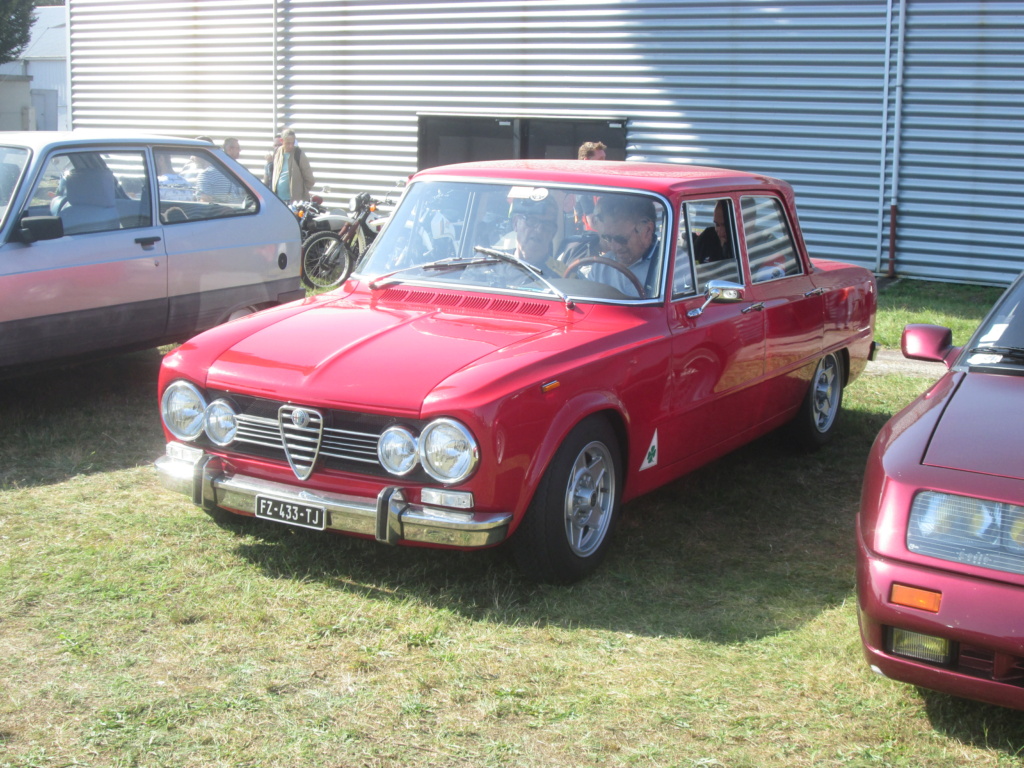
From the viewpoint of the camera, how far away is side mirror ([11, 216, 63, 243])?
644 centimetres

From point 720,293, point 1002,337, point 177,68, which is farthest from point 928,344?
point 177,68

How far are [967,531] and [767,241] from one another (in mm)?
3189

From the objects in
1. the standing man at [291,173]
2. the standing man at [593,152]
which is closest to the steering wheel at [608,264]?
the standing man at [593,152]

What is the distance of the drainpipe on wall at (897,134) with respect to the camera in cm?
1274

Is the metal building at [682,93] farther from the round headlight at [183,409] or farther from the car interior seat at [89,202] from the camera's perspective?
the round headlight at [183,409]

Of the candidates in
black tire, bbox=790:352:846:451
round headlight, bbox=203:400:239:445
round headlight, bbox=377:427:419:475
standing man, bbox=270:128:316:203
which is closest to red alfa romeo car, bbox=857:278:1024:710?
round headlight, bbox=377:427:419:475

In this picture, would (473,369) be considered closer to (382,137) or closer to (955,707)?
(955,707)

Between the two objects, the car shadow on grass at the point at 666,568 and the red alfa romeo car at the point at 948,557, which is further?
the car shadow on grass at the point at 666,568

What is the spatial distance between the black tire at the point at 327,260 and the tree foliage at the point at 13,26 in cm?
3417

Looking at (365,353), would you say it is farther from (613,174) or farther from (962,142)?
(962,142)

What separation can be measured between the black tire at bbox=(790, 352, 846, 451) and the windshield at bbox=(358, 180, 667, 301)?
192 cm

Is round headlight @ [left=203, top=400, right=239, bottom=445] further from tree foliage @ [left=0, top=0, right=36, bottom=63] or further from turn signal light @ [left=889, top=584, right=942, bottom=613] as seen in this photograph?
tree foliage @ [left=0, top=0, right=36, bottom=63]

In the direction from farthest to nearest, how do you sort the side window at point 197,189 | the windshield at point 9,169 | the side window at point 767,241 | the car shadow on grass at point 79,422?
the side window at point 197,189 → the windshield at point 9,169 → the car shadow on grass at point 79,422 → the side window at point 767,241

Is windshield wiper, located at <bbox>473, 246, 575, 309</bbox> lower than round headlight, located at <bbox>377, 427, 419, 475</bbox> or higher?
higher
